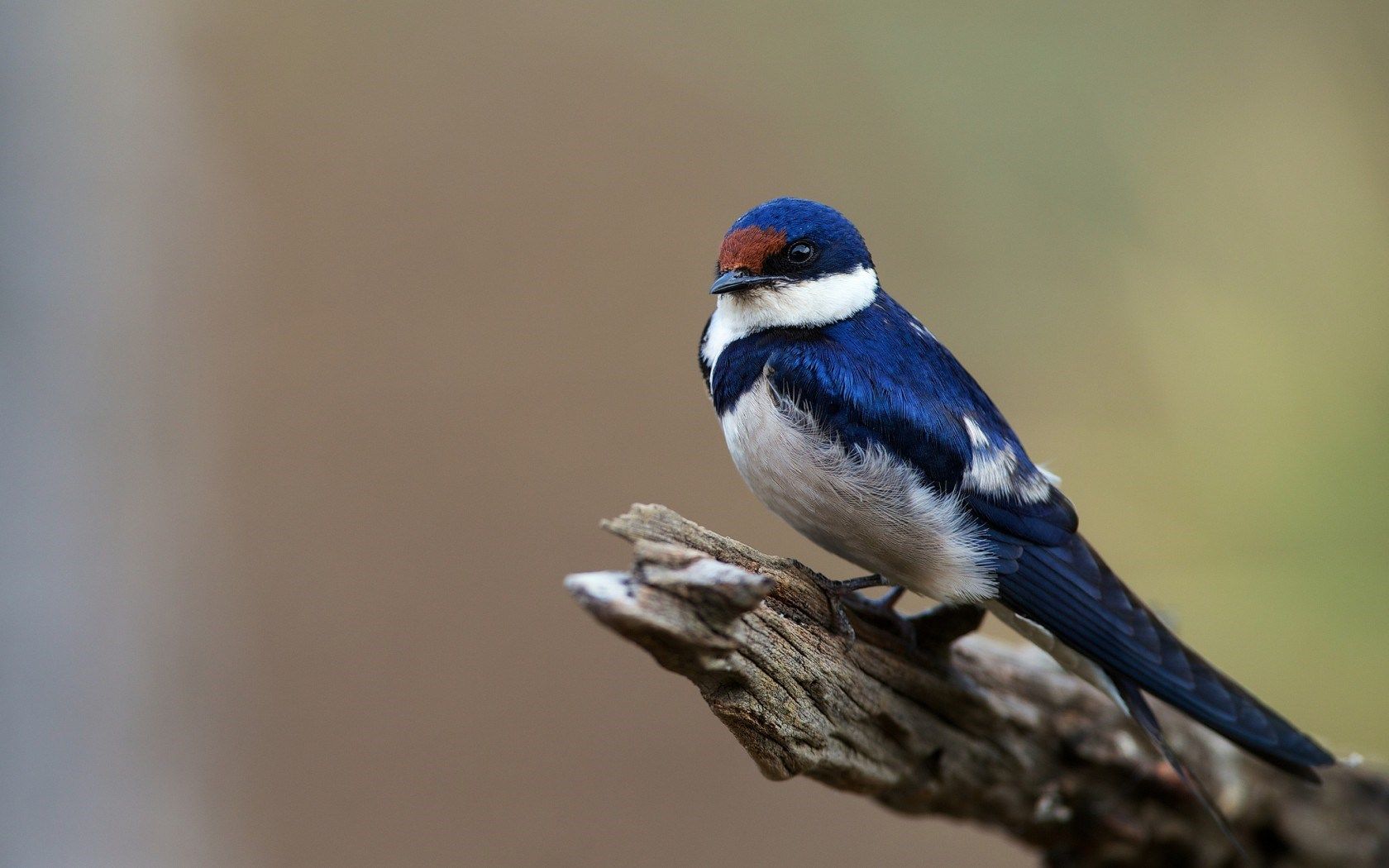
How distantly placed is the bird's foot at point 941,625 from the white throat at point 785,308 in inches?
16.2

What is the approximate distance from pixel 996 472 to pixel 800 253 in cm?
37

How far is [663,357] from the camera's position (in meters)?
3.12

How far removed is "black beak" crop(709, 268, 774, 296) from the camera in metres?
1.47

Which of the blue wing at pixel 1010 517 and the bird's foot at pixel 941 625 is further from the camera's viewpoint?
the bird's foot at pixel 941 625

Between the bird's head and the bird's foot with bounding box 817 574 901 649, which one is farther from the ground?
the bird's head

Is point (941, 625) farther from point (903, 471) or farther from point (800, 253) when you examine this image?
point (800, 253)

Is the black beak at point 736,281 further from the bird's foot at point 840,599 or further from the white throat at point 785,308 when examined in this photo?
the bird's foot at point 840,599

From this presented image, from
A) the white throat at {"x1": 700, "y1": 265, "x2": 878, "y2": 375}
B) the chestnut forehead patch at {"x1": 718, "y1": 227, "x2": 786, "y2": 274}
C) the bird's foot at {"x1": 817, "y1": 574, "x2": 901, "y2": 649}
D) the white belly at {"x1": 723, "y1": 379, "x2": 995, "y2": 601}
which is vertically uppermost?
the chestnut forehead patch at {"x1": 718, "y1": 227, "x2": 786, "y2": 274}

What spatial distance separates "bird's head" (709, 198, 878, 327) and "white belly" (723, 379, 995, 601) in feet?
0.44

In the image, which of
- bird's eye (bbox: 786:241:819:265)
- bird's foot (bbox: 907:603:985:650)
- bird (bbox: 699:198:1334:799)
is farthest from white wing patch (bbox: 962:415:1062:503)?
bird's eye (bbox: 786:241:819:265)

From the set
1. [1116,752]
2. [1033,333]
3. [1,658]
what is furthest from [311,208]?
[1116,752]

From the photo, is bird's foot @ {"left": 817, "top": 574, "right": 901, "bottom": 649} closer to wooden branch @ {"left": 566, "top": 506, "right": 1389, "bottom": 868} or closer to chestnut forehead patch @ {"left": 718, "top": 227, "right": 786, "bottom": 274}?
wooden branch @ {"left": 566, "top": 506, "right": 1389, "bottom": 868}

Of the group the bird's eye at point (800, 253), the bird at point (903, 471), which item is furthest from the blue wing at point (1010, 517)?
the bird's eye at point (800, 253)

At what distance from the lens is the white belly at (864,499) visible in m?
1.37
